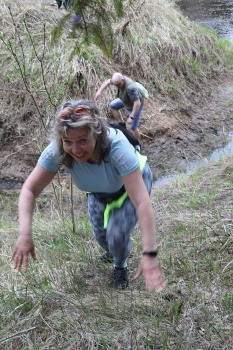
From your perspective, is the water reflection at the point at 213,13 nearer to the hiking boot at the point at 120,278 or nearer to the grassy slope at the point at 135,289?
the grassy slope at the point at 135,289

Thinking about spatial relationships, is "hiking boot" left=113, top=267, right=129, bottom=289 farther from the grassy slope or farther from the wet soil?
the wet soil

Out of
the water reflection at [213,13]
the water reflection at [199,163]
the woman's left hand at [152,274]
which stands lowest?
the water reflection at [199,163]

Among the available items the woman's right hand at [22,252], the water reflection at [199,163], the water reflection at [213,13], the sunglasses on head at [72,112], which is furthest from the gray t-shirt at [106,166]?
the water reflection at [213,13]

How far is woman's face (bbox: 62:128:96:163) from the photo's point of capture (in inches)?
95.2

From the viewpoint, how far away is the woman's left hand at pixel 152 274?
213 cm

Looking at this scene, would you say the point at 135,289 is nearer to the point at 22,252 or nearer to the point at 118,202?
the point at 118,202

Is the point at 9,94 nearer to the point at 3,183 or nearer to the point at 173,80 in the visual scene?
the point at 3,183

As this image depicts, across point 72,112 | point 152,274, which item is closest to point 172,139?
point 72,112

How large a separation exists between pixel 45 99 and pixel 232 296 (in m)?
5.39

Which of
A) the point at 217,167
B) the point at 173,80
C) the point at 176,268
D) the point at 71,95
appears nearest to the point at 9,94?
the point at 71,95

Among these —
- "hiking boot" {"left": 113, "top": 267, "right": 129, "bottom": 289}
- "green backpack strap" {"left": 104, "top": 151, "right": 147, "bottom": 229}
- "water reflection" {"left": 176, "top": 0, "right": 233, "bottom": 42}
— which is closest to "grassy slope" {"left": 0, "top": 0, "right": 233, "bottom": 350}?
"hiking boot" {"left": 113, "top": 267, "right": 129, "bottom": 289}

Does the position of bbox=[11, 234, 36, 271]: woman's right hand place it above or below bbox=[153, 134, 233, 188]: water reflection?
above

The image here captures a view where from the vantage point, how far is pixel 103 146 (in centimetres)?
249

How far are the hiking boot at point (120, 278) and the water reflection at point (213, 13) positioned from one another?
406 inches
